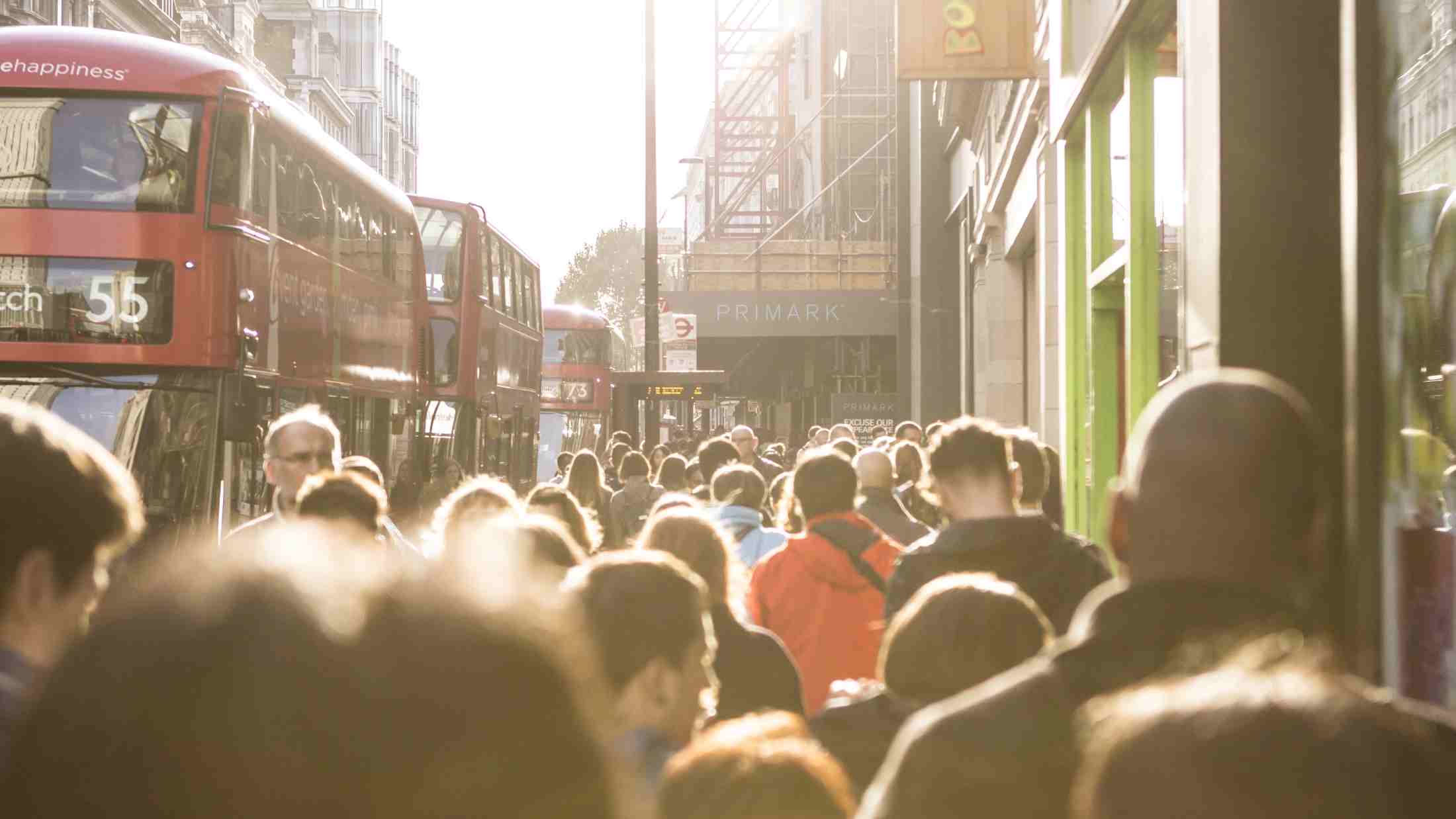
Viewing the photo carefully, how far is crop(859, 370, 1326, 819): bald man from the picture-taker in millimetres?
2086

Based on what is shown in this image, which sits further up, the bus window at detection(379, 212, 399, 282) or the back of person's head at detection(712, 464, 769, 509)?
the bus window at detection(379, 212, 399, 282)

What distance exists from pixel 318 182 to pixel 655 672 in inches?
489

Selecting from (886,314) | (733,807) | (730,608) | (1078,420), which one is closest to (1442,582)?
(730,608)

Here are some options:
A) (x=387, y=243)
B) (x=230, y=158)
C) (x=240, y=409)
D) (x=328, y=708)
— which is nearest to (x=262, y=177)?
(x=230, y=158)

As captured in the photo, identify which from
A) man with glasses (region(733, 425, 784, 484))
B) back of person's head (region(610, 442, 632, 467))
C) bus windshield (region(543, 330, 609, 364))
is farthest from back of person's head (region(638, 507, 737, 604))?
bus windshield (region(543, 330, 609, 364))

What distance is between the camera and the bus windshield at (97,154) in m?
11.4

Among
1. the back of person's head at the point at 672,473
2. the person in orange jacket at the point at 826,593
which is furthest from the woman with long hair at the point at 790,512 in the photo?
the back of person's head at the point at 672,473

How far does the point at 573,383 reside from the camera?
35625 mm

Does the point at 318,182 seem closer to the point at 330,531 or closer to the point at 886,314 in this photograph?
the point at 330,531

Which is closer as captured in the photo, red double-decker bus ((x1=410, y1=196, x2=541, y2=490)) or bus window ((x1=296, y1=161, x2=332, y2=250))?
bus window ((x1=296, y1=161, x2=332, y2=250))

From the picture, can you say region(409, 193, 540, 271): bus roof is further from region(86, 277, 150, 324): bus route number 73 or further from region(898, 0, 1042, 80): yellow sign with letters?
region(86, 277, 150, 324): bus route number 73

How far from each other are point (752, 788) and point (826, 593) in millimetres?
3651

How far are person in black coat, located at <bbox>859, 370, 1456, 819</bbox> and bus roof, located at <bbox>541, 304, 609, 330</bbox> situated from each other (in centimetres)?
3373

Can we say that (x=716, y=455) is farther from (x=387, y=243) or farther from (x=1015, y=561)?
(x=387, y=243)
